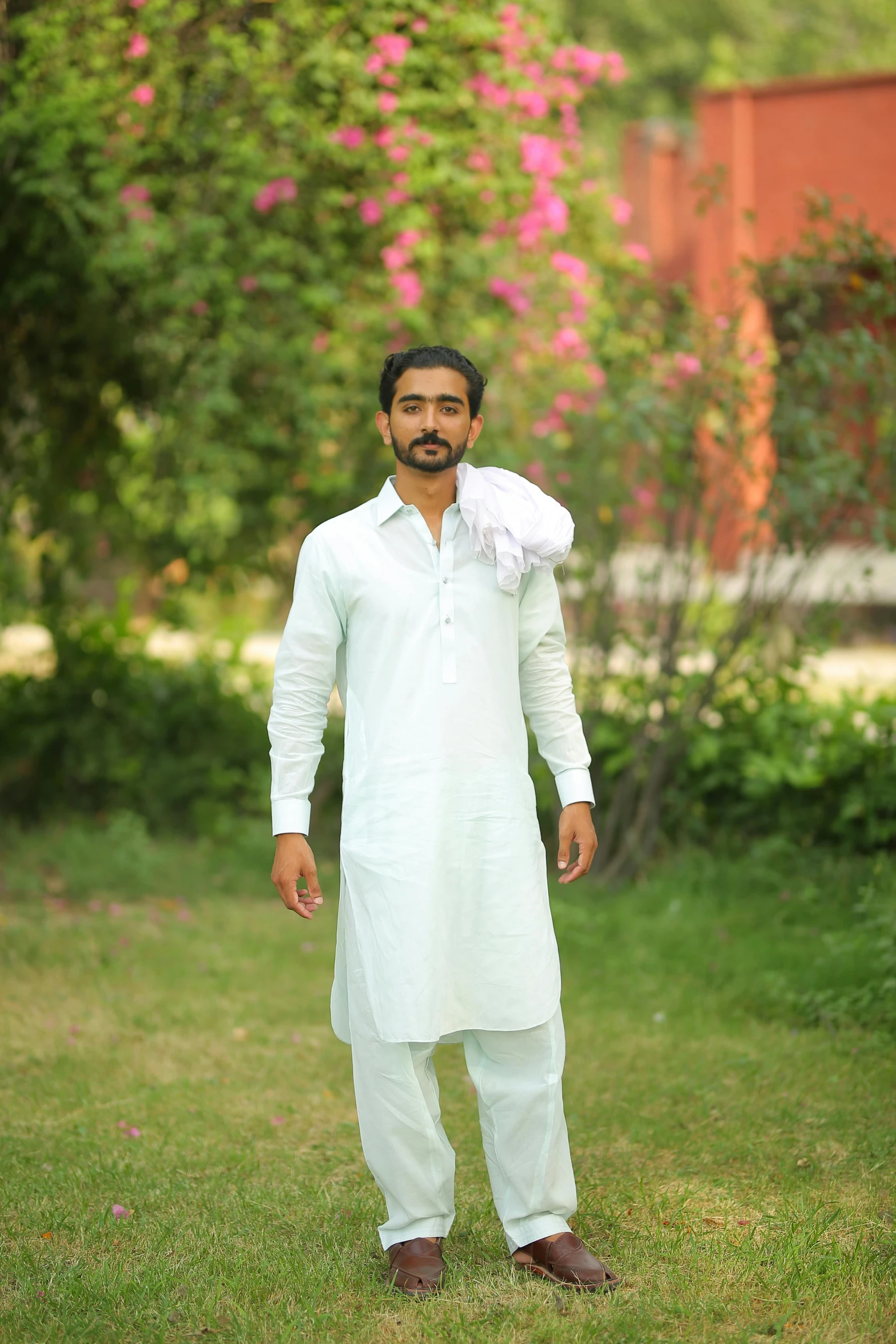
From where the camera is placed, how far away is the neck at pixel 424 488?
113 inches

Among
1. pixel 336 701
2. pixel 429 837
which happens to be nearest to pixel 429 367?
pixel 429 837

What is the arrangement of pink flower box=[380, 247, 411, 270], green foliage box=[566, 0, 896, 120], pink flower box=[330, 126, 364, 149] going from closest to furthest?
pink flower box=[330, 126, 364, 149]
pink flower box=[380, 247, 411, 270]
green foliage box=[566, 0, 896, 120]

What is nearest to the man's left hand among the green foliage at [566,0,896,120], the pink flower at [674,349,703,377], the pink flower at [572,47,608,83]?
the pink flower at [674,349,703,377]

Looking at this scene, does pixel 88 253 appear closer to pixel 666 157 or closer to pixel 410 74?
pixel 410 74

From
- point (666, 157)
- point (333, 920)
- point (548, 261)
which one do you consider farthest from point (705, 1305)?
point (666, 157)

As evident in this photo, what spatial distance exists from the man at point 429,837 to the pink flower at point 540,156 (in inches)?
170

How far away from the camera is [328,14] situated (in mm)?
6355

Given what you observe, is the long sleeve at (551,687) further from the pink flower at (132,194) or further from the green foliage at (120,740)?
the green foliage at (120,740)

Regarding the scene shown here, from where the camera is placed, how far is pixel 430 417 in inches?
111

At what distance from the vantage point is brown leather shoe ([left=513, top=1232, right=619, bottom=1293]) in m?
2.79

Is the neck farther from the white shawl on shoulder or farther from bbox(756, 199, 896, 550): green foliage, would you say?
bbox(756, 199, 896, 550): green foliage

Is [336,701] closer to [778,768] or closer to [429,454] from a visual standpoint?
[778,768]

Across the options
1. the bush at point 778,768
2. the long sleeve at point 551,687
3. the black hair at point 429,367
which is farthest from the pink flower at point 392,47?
the long sleeve at point 551,687

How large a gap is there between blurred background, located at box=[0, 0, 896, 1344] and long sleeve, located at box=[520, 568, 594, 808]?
3.36 feet
